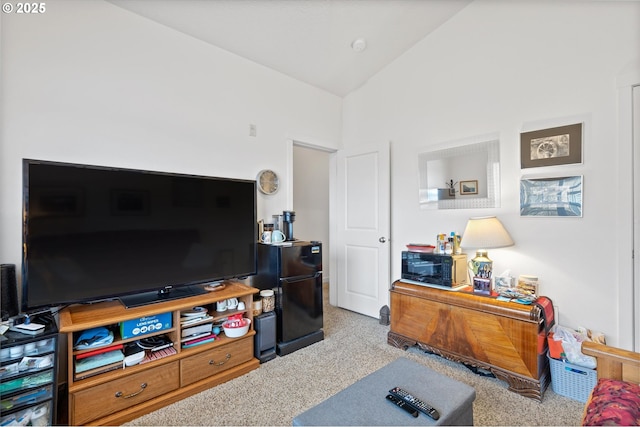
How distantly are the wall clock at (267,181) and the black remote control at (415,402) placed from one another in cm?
216

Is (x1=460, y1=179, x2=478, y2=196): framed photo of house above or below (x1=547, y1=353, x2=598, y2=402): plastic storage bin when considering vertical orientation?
above

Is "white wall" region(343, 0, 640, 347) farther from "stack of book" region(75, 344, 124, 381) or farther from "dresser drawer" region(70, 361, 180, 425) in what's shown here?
"stack of book" region(75, 344, 124, 381)

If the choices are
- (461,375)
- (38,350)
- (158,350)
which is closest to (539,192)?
(461,375)

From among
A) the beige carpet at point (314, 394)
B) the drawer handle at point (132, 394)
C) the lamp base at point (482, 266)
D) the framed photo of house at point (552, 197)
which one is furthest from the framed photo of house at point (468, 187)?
the drawer handle at point (132, 394)

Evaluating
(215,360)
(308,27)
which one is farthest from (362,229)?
(308,27)

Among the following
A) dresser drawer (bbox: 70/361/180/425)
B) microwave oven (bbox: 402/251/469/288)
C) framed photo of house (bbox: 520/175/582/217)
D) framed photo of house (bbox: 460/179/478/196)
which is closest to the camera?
dresser drawer (bbox: 70/361/180/425)

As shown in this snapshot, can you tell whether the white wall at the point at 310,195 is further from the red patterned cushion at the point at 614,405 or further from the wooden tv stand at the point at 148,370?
the red patterned cushion at the point at 614,405

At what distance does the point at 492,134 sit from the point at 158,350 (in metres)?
3.22

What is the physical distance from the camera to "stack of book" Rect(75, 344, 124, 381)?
1620 millimetres

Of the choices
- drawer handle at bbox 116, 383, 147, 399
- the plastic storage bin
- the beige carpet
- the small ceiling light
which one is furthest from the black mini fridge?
the small ceiling light

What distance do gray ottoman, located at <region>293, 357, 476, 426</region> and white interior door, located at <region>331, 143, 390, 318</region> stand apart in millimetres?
1803

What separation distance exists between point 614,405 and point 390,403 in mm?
893

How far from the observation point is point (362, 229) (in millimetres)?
3467

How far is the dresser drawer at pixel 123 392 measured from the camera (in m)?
1.59
